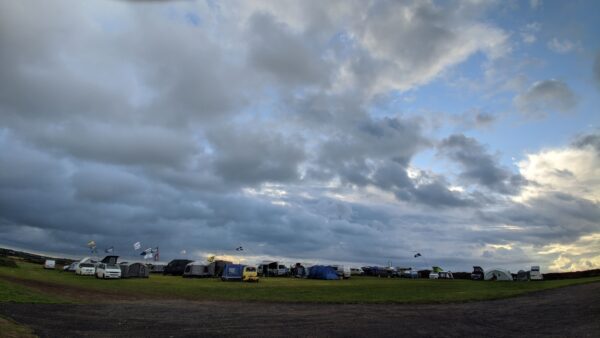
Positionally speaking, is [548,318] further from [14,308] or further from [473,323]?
[14,308]

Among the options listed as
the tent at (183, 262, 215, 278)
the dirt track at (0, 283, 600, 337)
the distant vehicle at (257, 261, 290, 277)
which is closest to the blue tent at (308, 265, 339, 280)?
the distant vehicle at (257, 261, 290, 277)

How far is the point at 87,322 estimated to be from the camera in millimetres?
19094

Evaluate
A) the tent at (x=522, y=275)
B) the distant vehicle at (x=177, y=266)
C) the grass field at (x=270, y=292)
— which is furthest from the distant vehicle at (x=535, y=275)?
the distant vehicle at (x=177, y=266)

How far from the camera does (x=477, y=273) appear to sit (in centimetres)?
9081

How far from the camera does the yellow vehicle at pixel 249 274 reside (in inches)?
2483

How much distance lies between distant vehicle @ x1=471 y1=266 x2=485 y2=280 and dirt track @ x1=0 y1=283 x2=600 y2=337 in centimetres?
6439

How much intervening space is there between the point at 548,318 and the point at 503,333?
610 cm

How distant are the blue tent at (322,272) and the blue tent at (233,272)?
14976 mm

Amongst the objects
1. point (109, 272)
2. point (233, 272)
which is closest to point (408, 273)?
point (233, 272)

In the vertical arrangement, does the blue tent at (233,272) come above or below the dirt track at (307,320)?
above

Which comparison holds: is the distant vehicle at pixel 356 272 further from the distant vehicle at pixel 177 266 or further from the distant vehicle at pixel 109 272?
the distant vehicle at pixel 109 272

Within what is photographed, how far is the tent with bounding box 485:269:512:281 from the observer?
83312 mm

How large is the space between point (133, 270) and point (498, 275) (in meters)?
64.0

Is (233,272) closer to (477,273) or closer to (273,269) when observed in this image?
(273,269)
